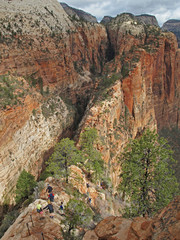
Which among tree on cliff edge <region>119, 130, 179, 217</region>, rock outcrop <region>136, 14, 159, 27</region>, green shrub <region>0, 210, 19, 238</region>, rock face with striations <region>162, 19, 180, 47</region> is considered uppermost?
rock face with striations <region>162, 19, 180, 47</region>

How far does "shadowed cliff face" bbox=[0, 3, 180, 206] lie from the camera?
2875cm

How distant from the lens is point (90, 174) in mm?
23281

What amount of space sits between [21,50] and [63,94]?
1615 cm

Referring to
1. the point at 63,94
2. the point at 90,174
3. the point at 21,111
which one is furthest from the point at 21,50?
the point at 90,174

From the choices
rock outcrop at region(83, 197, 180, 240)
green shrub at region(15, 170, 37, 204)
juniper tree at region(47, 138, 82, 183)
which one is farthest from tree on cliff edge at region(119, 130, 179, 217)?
green shrub at region(15, 170, 37, 204)

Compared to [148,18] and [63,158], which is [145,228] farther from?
[148,18]

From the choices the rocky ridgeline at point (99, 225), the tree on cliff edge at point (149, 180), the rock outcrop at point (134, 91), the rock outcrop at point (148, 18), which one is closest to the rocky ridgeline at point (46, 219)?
the rocky ridgeline at point (99, 225)

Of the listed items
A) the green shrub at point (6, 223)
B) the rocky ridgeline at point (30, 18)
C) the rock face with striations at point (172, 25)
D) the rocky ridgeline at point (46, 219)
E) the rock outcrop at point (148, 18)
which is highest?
the rock face with striations at point (172, 25)

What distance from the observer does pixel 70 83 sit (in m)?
55.4

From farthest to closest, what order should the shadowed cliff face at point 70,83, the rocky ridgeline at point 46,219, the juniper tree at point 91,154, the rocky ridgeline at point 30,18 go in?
the rocky ridgeline at point 30,18 < the shadowed cliff face at point 70,83 < the juniper tree at point 91,154 < the rocky ridgeline at point 46,219

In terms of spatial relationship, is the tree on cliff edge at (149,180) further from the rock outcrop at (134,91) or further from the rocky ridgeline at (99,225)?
the rock outcrop at (134,91)

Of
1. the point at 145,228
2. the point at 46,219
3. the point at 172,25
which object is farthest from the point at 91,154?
the point at 172,25

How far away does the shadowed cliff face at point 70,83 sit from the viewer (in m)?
28.7

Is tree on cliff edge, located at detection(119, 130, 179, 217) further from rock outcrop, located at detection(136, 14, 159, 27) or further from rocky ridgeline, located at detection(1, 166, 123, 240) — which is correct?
rock outcrop, located at detection(136, 14, 159, 27)
